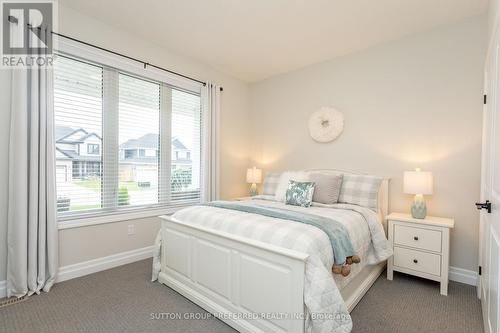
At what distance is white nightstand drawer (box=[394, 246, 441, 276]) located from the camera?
2.32 m

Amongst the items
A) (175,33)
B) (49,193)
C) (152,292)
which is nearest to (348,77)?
(175,33)

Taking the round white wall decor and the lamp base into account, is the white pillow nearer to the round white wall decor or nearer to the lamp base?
the round white wall decor

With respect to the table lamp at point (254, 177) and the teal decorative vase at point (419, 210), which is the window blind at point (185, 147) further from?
the teal decorative vase at point (419, 210)

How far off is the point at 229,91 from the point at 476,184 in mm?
3361

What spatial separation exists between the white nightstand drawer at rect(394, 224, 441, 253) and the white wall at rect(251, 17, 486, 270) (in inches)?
19.1

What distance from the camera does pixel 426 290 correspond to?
2.34m

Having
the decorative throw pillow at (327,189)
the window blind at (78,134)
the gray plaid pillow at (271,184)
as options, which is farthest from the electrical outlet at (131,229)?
the decorative throw pillow at (327,189)

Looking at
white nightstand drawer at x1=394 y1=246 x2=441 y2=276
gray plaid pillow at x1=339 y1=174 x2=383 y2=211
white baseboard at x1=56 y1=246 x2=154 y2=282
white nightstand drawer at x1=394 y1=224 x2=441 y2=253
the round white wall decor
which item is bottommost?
white baseboard at x1=56 y1=246 x2=154 y2=282

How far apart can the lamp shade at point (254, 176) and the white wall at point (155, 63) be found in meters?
0.27

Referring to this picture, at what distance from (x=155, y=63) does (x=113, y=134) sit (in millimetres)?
1046

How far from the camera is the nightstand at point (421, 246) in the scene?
228cm

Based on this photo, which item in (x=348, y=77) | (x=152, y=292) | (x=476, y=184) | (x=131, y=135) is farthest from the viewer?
(x=348, y=77)

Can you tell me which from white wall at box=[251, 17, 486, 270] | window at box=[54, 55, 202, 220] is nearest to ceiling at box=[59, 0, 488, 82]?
white wall at box=[251, 17, 486, 270]

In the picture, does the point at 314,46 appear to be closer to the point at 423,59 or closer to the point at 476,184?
the point at 423,59
